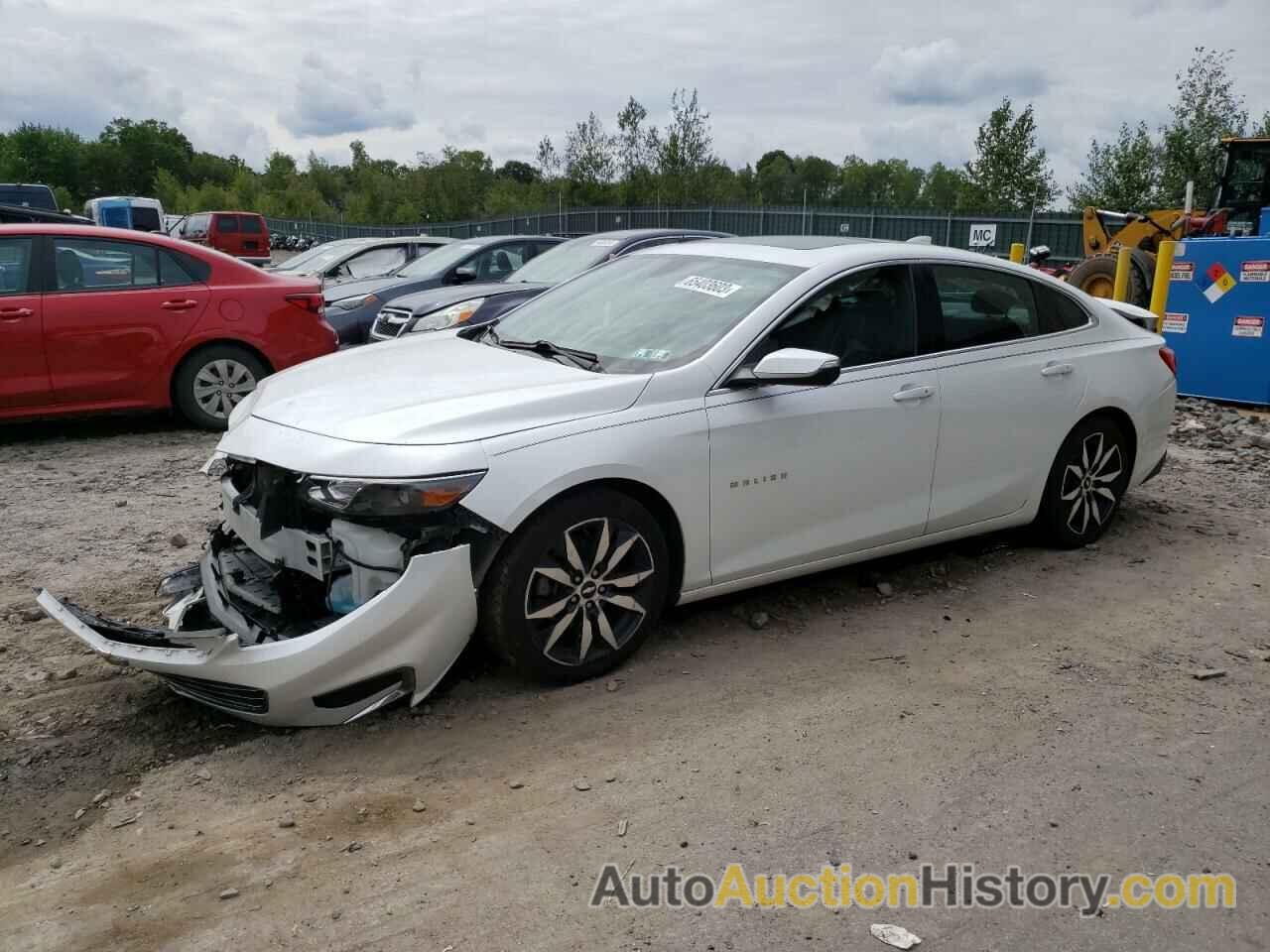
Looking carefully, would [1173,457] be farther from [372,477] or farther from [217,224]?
[217,224]

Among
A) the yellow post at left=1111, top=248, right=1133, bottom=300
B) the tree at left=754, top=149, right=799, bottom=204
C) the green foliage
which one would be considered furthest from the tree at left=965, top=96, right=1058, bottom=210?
the tree at left=754, top=149, right=799, bottom=204

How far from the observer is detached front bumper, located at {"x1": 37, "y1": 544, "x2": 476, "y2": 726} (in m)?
3.37

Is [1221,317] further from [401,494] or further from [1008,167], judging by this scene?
[1008,167]

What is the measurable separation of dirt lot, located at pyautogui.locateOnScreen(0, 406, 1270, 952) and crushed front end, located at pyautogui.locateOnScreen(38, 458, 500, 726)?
0.22 meters

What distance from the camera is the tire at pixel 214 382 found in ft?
26.7

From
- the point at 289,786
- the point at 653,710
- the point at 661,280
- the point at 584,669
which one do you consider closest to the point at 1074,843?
the point at 653,710

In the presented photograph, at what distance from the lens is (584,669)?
12.9 feet

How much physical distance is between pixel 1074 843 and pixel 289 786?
238cm

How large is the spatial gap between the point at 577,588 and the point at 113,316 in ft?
18.1

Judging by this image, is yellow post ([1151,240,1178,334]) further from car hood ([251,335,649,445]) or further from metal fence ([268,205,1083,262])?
metal fence ([268,205,1083,262])

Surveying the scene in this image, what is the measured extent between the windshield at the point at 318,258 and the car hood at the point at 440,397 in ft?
34.2

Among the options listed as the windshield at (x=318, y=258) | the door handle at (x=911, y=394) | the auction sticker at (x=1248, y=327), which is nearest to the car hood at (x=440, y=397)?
the door handle at (x=911, y=394)

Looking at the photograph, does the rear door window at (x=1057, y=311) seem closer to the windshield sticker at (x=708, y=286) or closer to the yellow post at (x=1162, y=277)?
the windshield sticker at (x=708, y=286)

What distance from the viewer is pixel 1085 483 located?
217 inches
